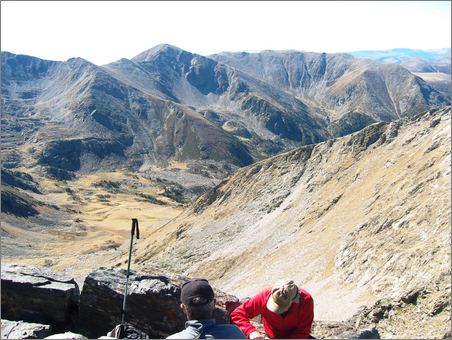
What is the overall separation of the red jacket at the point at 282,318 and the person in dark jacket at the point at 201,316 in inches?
58.2

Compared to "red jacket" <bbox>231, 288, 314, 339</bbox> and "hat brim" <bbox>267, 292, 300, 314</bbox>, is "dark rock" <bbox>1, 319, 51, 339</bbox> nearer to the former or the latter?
"red jacket" <bbox>231, 288, 314, 339</bbox>

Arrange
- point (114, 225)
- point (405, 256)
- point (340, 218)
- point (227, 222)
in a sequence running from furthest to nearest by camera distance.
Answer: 1. point (114, 225)
2. point (227, 222)
3. point (340, 218)
4. point (405, 256)

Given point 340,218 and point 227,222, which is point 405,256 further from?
point 227,222

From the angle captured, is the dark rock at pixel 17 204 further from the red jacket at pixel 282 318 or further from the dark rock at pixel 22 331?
the red jacket at pixel 282 318

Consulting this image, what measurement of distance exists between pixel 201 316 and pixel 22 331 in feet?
26.6

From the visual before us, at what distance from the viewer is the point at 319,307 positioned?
2786 cm

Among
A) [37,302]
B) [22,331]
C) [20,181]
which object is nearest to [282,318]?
[22,331]

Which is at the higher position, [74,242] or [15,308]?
[15,308]

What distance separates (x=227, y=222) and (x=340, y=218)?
19.3 m

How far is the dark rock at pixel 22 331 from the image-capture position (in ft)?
39.7

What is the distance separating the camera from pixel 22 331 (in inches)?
483

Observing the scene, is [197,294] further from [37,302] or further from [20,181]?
[20,181]

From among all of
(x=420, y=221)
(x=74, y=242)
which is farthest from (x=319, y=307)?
(x=74, y=242)

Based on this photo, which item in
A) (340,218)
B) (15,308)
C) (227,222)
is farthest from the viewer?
(227,222)
